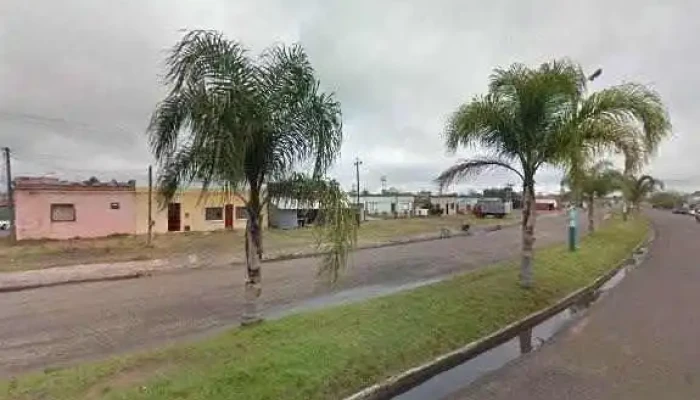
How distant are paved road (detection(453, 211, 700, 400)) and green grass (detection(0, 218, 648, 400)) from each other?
113 cm

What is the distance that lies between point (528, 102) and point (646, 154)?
266 centimetres

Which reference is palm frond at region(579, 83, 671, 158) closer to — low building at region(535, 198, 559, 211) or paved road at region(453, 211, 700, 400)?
paved road at region(453, 211, 700, 400)

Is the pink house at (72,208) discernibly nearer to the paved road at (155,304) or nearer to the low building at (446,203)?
the paved road at (155,304)

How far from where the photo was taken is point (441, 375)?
6.95 meters

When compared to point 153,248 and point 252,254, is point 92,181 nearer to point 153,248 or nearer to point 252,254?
point 153,248

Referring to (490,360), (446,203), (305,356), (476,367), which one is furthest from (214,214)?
(446,203)

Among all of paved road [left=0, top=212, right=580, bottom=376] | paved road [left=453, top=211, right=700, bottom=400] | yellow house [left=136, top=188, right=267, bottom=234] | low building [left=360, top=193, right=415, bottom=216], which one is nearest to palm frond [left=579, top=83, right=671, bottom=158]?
paved road [left=453, top=211, right=700, bottom=400]

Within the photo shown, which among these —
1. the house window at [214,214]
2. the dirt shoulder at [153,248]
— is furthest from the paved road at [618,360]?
the house window at [214,214]

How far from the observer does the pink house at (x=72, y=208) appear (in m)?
30.5

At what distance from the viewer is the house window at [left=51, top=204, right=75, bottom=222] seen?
3159 cm

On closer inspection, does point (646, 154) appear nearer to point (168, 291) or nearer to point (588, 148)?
point (588, 148)

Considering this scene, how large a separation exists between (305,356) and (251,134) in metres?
2.83

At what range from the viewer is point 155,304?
40.7 feet

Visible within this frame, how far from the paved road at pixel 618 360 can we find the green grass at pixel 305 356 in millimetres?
1133
